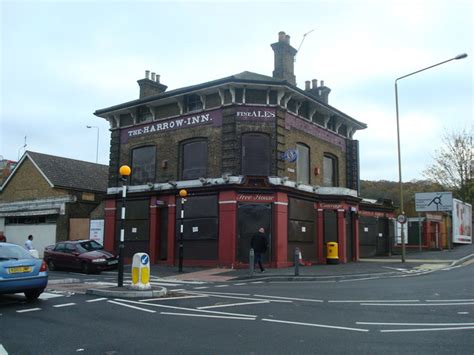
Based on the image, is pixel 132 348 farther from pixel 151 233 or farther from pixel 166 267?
pixel 151 233

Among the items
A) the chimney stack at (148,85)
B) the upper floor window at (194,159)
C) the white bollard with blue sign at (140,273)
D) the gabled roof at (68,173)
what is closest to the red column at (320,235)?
the upper floor window at (194,159)

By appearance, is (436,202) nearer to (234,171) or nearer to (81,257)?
(234,171)

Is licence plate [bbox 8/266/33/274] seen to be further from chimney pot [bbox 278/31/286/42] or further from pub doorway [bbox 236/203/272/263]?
chimney pot [bbox 278/31/286/42]

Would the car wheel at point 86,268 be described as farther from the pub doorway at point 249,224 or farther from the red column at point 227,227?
the pub doorway at point 249,224

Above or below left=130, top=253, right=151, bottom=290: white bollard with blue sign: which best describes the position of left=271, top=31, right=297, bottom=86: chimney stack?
above

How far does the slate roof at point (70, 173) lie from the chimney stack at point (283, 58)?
15494mm

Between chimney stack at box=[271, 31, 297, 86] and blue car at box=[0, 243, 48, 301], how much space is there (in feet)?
57.8

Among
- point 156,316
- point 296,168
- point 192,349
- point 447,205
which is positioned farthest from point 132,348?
point 447,205

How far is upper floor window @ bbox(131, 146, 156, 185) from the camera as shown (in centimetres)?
2575

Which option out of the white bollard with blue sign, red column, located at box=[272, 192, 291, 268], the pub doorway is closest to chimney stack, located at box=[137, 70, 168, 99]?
the pub doorway

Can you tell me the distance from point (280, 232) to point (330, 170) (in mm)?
6871

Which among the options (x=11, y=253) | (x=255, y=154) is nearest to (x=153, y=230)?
(x=255, y=154)

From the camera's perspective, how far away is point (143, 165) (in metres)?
26.1

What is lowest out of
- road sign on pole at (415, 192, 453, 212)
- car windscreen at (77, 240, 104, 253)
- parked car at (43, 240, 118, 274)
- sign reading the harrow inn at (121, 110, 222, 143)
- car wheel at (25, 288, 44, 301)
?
car wheel at (25, 288, 44, 301)
